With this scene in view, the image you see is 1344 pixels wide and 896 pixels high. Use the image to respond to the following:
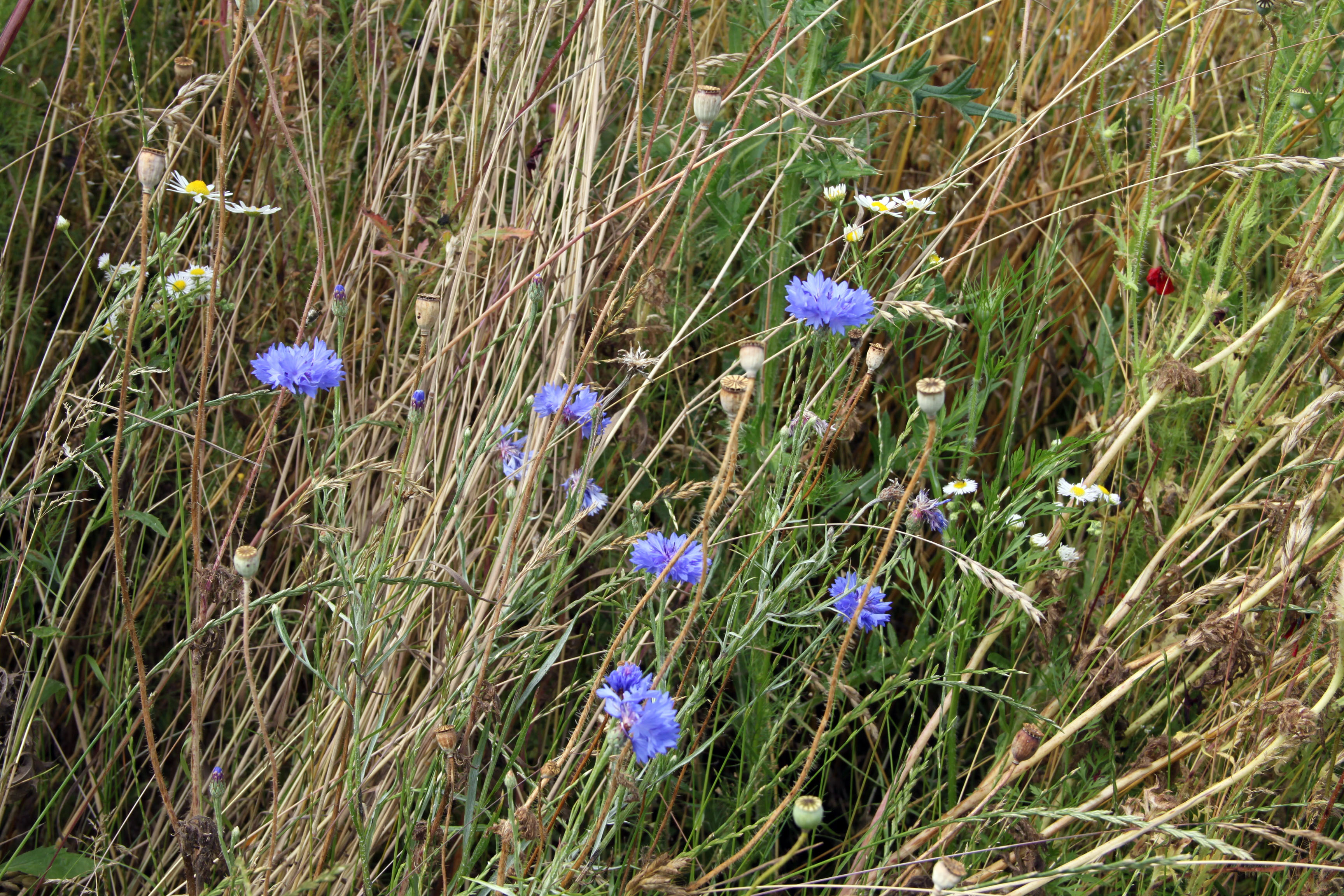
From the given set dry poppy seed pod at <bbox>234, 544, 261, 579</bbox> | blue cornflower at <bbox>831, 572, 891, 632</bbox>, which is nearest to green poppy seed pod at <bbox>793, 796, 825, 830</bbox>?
blue cornflower at <bbox>831, 572, 891, 632</bbox>

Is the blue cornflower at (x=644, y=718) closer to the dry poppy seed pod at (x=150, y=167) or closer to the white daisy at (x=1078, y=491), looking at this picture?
the dry poppy seed pod at (x=150, y=167)

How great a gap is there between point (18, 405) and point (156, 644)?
43cm

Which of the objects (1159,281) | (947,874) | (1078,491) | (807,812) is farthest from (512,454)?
(1159,281)

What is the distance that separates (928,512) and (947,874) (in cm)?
54

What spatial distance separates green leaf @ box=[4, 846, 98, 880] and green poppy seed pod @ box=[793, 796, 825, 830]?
883 mm

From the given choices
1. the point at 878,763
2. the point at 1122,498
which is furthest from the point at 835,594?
the point at 1122,498

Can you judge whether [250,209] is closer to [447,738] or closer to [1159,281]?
[447,738]

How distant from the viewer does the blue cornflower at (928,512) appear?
128 cm

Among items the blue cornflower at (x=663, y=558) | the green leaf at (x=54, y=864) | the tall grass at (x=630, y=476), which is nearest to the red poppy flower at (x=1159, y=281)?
the tall grass at (x=630, y=476)

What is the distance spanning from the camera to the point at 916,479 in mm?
925

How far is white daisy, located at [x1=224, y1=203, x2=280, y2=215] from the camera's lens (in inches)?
57.9

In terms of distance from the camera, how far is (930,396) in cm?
97

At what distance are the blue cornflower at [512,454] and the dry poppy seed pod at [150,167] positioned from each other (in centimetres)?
44

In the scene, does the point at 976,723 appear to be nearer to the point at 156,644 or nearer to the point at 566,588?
the point at 566,588
